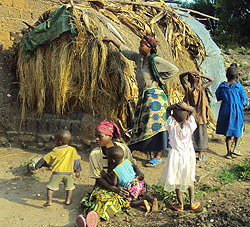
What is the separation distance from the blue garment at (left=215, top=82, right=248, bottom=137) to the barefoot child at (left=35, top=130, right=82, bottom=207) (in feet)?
9.45

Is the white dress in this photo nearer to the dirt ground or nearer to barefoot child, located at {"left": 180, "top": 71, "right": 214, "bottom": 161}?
the dirt ground

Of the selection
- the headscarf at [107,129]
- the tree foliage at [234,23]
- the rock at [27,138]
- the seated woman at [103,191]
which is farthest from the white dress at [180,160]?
the tree foliage at [234,23]

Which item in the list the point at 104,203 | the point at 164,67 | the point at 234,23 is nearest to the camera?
the point at 104,203

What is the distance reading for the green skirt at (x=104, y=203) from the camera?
335cm

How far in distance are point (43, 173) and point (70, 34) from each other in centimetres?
216

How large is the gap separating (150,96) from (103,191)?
5.46ft

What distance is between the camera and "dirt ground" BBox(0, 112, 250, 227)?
3.31 m

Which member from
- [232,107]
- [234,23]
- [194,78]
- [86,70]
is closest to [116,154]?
[194,78]

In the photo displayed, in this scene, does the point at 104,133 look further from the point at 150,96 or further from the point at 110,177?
the point at 150,96

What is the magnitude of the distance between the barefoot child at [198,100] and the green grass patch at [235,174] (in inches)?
21.1

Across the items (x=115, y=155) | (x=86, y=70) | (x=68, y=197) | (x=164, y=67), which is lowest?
(x=68, y=197)

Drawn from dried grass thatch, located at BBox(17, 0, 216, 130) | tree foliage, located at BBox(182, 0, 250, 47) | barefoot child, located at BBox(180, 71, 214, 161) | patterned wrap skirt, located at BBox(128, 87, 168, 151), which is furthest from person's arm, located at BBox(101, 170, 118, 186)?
tree foliage, located at BBox(182, 0, 250, 47)

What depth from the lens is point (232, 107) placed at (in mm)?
5504

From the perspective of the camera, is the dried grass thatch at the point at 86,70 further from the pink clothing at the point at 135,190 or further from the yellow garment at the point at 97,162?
the pink clothing at the point at 135,190
